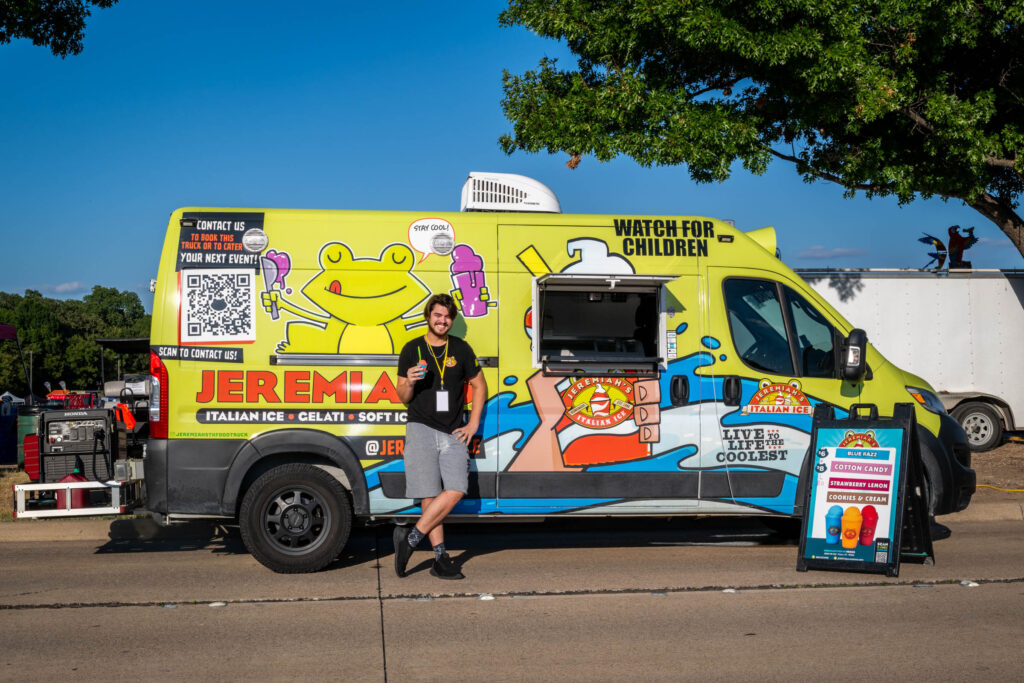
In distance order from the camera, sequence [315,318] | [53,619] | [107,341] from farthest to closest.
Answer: [107,341], [315,318], [53,619]

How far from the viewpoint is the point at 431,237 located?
685 centimetres

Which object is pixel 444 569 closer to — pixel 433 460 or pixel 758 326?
pixel 433 460

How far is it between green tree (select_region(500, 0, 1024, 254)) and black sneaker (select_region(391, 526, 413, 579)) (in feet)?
19.8

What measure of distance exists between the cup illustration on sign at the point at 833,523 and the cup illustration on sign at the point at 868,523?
151 millimetres

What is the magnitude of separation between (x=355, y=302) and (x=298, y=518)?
5.43 feet

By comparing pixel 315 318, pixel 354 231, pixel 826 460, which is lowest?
pixel 826 460

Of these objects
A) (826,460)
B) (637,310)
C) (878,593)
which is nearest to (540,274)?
(637,310)

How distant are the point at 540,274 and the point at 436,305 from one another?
0.94 metres

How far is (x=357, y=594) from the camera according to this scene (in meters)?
6.16

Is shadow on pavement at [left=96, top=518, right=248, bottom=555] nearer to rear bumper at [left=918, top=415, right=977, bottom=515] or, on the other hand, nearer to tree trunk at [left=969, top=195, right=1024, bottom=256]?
rear bumper at [left=918, top=415, right=977, bottom=515]

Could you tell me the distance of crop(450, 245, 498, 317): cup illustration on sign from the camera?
6852 mm

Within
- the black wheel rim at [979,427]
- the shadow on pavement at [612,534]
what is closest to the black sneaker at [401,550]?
the shadow on pavement at [612,534]

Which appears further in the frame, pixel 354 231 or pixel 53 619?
pixel 354 231

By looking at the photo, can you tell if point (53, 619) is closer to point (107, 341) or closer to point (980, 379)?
point (107, 341)
